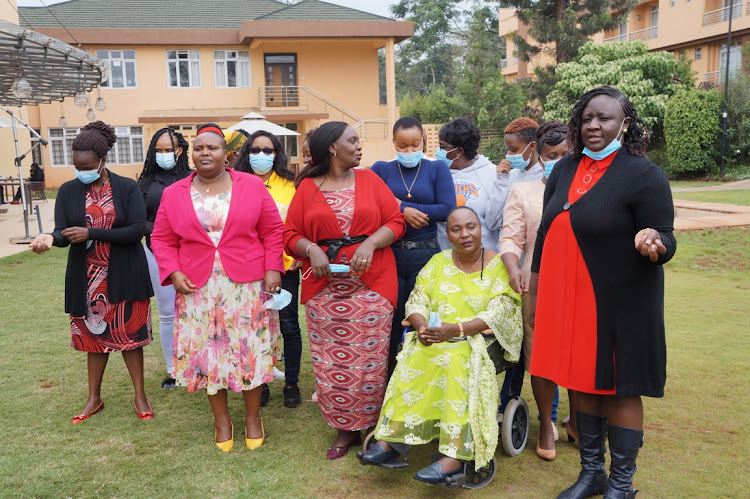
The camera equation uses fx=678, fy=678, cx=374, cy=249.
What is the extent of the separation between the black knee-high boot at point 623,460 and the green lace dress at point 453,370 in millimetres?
595

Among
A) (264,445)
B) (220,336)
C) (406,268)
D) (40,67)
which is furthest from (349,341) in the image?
(40,67)

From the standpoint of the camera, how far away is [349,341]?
3.98 metres

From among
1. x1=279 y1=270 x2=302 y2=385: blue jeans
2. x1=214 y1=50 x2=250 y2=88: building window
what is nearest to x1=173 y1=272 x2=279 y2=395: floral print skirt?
x1=279 y1=270 x2=302 y2=385: blue jeans

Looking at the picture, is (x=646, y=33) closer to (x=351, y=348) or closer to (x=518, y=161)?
(x=518, y=161)

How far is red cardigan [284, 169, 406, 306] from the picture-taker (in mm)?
3967

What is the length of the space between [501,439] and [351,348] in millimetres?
A: 1055

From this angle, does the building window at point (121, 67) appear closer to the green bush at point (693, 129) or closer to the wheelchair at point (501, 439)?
the green bush at point (693, 129)

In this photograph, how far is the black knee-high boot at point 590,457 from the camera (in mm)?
3410

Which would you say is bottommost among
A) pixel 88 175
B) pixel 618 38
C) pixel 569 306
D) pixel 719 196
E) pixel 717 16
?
pixel 719 196

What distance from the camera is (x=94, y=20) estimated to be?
2930 centimetres

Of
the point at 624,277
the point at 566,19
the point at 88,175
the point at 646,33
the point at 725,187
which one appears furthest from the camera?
the point at 646,33

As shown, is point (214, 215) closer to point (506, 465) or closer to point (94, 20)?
point (506, 465)

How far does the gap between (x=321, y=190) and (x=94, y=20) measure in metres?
29.5

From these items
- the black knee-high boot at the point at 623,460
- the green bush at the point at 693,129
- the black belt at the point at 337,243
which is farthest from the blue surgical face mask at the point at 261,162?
the green bush at the point at 693,129
